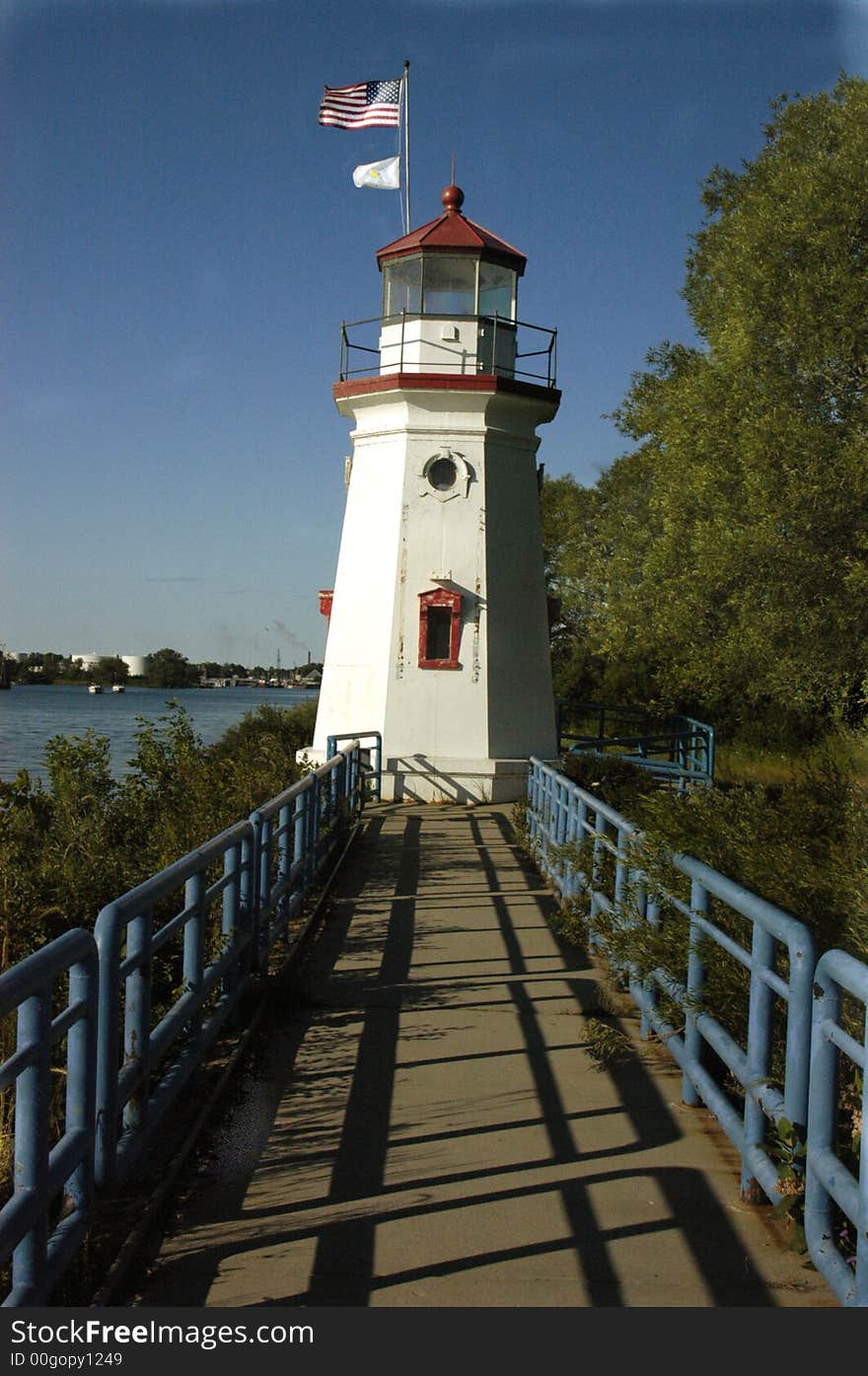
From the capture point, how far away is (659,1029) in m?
5.85

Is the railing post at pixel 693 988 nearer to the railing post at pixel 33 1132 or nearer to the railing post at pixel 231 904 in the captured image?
the railing post at pixel 231 904

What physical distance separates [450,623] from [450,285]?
5.41 m

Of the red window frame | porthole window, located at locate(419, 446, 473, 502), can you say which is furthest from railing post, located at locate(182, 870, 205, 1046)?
porthole window, located at locate(419, 446, 473, 502)

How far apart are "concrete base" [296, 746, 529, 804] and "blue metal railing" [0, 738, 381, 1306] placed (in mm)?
10508

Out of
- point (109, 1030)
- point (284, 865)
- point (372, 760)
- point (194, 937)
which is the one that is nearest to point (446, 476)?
point (372, 760)

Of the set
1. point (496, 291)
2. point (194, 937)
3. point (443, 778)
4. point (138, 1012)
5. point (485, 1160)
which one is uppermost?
point (496, 291)

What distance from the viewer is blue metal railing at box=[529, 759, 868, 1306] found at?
3352mm

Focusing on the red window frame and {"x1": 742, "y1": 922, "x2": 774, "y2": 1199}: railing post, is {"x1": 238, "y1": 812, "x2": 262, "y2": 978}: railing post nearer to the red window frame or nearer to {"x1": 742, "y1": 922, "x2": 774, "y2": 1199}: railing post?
{"x1": 742, "y1": 922, "x2": 774, "y2": 1199}: railing post

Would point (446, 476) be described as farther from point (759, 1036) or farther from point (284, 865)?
point (759, 1036)

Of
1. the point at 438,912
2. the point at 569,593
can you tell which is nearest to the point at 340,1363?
the point at 438,912

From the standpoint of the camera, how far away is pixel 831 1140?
3.55m

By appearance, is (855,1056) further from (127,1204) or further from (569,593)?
(569,593)

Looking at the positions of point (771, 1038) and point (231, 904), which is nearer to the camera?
point (771, 1038)

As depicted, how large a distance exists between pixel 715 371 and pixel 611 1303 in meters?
20.6
